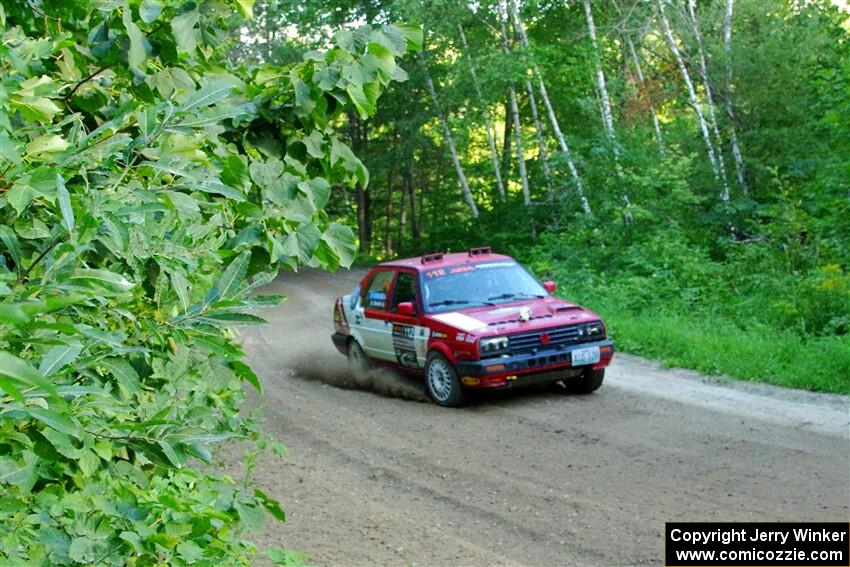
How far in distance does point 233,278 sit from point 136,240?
287 mm

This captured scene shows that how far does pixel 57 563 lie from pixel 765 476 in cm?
662

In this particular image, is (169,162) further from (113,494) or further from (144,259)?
(113,494)

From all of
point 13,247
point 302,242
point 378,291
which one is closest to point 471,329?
point 378,291

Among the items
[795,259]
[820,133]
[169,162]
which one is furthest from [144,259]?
[820,133]

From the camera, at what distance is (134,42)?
352 centimetres

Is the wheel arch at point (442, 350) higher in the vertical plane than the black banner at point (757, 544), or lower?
higher

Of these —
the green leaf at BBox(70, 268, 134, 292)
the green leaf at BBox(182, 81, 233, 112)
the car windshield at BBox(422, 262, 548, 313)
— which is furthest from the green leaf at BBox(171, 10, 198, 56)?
the car windshield at BBox(422, 262, 548, 313)

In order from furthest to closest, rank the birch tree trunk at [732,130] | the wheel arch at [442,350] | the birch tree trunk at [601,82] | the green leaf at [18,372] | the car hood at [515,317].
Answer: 1. the birch tree trunk at [601,82]
2. the birch tree trunk at [732,130]
3. the wheel arch at [442,350]
4. the car hood at [515,317]
5. the green leaf at [18,372]

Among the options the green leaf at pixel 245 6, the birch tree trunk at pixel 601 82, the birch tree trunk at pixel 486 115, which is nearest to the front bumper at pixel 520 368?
the green leaf at pixel 245 6

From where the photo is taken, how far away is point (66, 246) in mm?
2119

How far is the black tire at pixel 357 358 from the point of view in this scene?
13914 millimetres

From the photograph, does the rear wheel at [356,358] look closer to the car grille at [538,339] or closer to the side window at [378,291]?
the side window at [378,291]

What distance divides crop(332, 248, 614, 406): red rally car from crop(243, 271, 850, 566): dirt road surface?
35cm

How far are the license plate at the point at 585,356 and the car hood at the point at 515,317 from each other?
357mm
